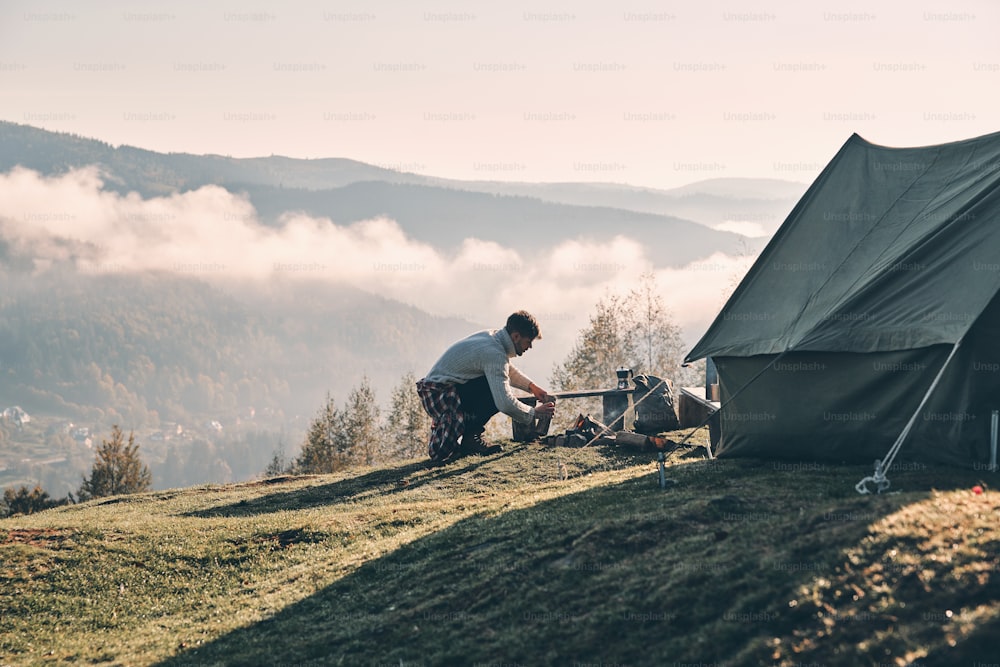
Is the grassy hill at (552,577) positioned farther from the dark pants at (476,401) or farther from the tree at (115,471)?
the tree at (115,471)

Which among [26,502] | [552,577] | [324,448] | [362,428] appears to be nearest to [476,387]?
[552,577]

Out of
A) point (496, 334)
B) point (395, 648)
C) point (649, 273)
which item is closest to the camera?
point (395, 648)

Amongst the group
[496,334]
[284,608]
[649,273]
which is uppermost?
[649,273]

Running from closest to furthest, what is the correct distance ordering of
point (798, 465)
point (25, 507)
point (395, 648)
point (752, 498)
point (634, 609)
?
point (634, 609) < point (395, 648) < point (752, 498) < point (798, 465) < point (25, 507)

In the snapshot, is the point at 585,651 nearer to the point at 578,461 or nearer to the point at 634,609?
the point at 634,609

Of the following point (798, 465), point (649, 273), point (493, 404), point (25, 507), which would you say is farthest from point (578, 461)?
point (649, 273)

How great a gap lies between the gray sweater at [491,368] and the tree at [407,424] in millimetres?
48867

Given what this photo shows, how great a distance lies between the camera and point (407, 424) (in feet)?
220

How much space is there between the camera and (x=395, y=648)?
651 cm

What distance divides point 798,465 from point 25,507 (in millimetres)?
32910

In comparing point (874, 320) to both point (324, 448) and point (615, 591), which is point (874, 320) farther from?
point (324, 448)

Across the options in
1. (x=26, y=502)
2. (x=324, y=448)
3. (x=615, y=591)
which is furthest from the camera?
(x=324, y=448)

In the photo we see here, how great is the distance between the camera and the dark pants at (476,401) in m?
13.4

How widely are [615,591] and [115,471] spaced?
169 ft
